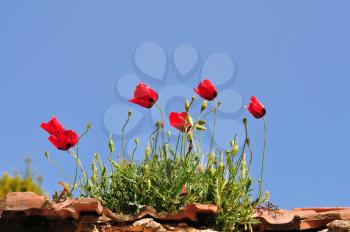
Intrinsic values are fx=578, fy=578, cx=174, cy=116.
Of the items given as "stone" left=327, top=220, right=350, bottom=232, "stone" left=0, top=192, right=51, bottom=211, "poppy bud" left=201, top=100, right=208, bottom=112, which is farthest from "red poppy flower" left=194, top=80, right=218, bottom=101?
"stone" left=0, top=192, right=51, bottom=211

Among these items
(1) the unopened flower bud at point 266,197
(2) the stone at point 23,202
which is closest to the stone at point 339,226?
(1) the unopened flower bud at point 266,197

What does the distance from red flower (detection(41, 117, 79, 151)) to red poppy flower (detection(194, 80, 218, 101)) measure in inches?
45.3

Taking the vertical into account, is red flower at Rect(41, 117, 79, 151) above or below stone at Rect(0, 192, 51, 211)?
above

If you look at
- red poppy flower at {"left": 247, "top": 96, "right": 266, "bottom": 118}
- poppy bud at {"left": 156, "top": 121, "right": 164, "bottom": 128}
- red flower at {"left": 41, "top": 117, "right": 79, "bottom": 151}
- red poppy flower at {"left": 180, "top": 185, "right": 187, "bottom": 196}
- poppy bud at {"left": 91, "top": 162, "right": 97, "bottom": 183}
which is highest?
red poppy flower at {"left": 247, "top": 96, "right": 266, "bottom": 118}

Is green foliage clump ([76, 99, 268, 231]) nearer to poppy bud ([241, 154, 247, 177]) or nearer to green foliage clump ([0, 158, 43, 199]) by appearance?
poppy bud ([241, 154, 247, 177])

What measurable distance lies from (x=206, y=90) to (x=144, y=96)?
1.84 feet

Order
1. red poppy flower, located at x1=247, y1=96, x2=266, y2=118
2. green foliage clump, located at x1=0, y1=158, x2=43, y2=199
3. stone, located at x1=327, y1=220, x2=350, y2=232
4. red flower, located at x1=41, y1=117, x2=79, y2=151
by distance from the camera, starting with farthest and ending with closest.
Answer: green foliage clump, located at x1=0, y1=158, x2=43, y2=199 < red poppy flower, located at x1=247, y1=96, x2=266, y2=118 < red flower, located at x1=41, y1=117, x2=79, y2=151 < stone, located at x1=327, y1=220, x2=350, y2=232

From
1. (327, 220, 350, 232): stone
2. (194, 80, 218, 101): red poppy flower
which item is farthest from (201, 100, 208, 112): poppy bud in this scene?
(327, 220, 350, 232): stone

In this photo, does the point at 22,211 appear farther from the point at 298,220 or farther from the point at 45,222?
the point at 298,220

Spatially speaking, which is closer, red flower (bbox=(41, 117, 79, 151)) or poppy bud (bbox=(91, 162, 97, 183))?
red flower (bbox=(41, 117, 79, 151))

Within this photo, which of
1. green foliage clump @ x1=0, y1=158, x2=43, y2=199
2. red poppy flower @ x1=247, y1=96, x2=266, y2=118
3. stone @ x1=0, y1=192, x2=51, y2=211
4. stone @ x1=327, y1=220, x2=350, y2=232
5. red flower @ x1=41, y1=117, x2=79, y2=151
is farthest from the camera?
green foliage clump @ x1=0, y1=158, x2=43, y2=199

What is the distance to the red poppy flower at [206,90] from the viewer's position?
5098mm

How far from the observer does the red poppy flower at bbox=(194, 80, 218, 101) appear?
5.10 metres

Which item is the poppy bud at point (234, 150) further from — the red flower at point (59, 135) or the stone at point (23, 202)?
the stone at point (23, 202)
